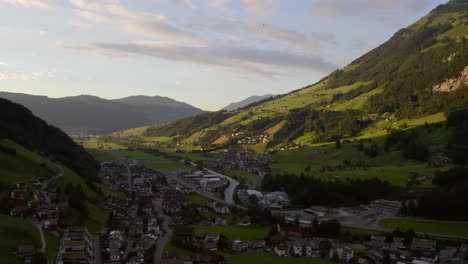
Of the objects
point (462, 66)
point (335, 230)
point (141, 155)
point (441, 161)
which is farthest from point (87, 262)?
point (462, 66)

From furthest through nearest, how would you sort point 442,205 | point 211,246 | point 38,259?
point 442,205
point 211,246
point 38,259

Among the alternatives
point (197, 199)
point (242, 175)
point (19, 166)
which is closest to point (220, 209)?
point (197, 199)

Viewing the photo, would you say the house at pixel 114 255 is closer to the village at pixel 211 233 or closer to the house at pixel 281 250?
the village at pixel 211 233

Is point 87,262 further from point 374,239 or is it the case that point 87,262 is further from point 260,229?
point 374,239

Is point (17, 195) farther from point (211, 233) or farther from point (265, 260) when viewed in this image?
point (265, 260)

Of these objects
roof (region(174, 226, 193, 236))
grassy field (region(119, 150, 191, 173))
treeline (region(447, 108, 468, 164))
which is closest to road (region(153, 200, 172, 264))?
roof (region(174, 226, 193, 236))

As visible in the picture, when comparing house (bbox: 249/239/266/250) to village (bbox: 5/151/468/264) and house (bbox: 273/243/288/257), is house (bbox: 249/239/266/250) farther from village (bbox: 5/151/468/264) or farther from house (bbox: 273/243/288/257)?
house (bbox: 273/243/288/257)
